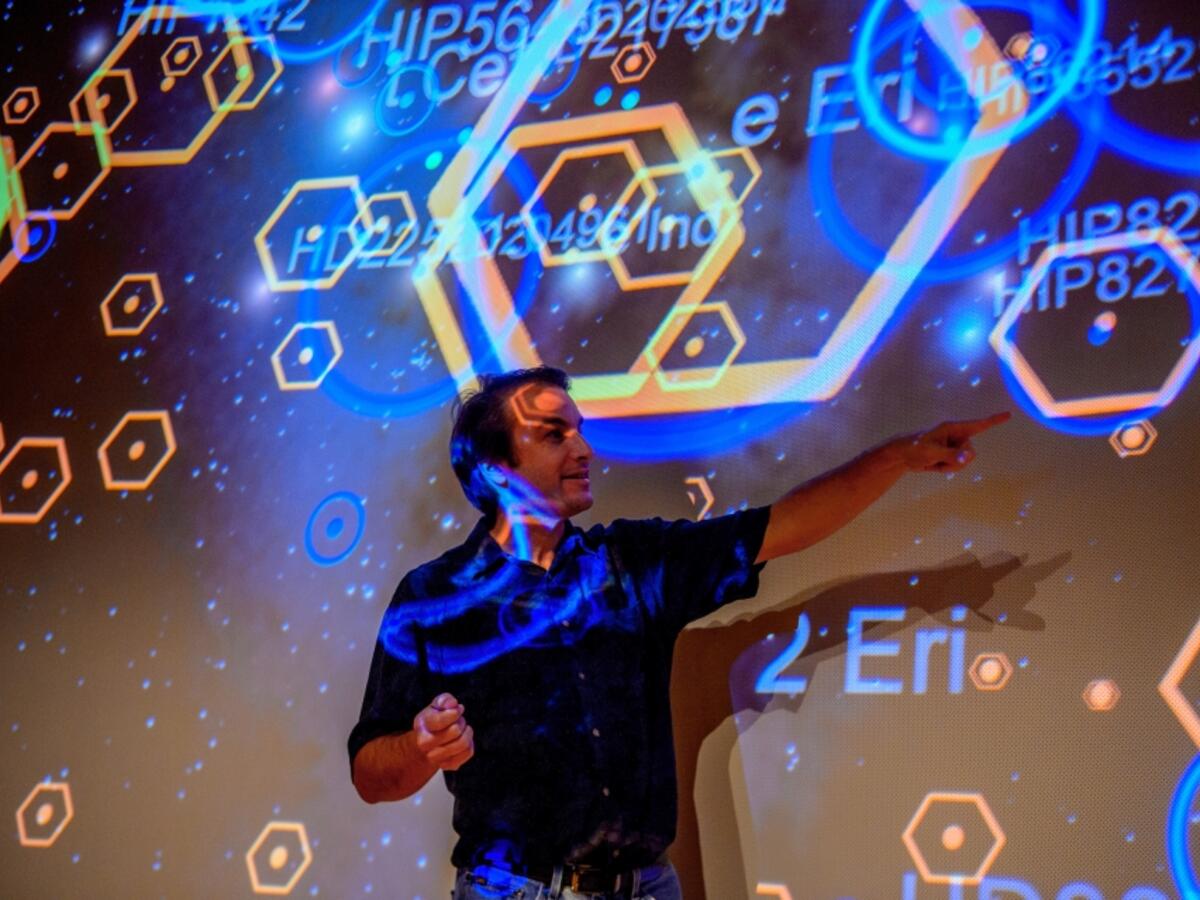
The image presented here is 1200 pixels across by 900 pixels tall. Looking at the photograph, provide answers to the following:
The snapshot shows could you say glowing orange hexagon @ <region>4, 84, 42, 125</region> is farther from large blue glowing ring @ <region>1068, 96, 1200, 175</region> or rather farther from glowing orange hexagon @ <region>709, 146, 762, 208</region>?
large blue glowing ring @ <region>1068, 96, 1200, 175</region>

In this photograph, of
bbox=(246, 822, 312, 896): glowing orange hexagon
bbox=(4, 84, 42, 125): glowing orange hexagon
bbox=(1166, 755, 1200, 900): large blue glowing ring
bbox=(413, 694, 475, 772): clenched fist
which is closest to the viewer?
bbox=(413, 694, 475, 772): clenched fist

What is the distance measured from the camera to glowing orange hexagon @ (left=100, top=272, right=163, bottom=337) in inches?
106

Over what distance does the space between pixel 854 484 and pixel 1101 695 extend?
0.52 meters

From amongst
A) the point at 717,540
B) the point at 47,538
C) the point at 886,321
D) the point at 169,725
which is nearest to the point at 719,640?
the point at 717,540

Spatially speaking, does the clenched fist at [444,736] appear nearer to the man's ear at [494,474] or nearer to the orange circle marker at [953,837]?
the man's ear at [494,474]

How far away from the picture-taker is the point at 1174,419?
1986mm

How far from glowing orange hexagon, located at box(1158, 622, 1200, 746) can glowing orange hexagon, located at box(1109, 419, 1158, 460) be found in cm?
28

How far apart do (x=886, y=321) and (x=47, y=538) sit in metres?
1.76

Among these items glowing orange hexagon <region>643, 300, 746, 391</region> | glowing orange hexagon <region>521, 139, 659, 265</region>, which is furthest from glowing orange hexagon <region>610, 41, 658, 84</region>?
glowing orange hexagon <region>643, 300, 746, 391</region>

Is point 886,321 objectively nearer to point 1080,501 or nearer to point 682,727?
point 1080,501

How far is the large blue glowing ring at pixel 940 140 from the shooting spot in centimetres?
214

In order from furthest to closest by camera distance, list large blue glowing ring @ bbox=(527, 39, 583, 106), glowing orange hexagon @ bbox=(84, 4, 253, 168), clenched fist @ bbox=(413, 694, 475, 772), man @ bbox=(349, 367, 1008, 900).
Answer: glowing orange hexagon @ bbox=(84, 4, 253, 168), large blue glowing ring @ bbox=(527, 39, 583, 106), man @ bbox=(349, 367, 1008, 900), clenched fist @ bbox=(413, 694, 475, 772)

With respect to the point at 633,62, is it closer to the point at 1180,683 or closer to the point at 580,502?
the point at 580,502

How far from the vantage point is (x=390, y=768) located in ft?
5.92
